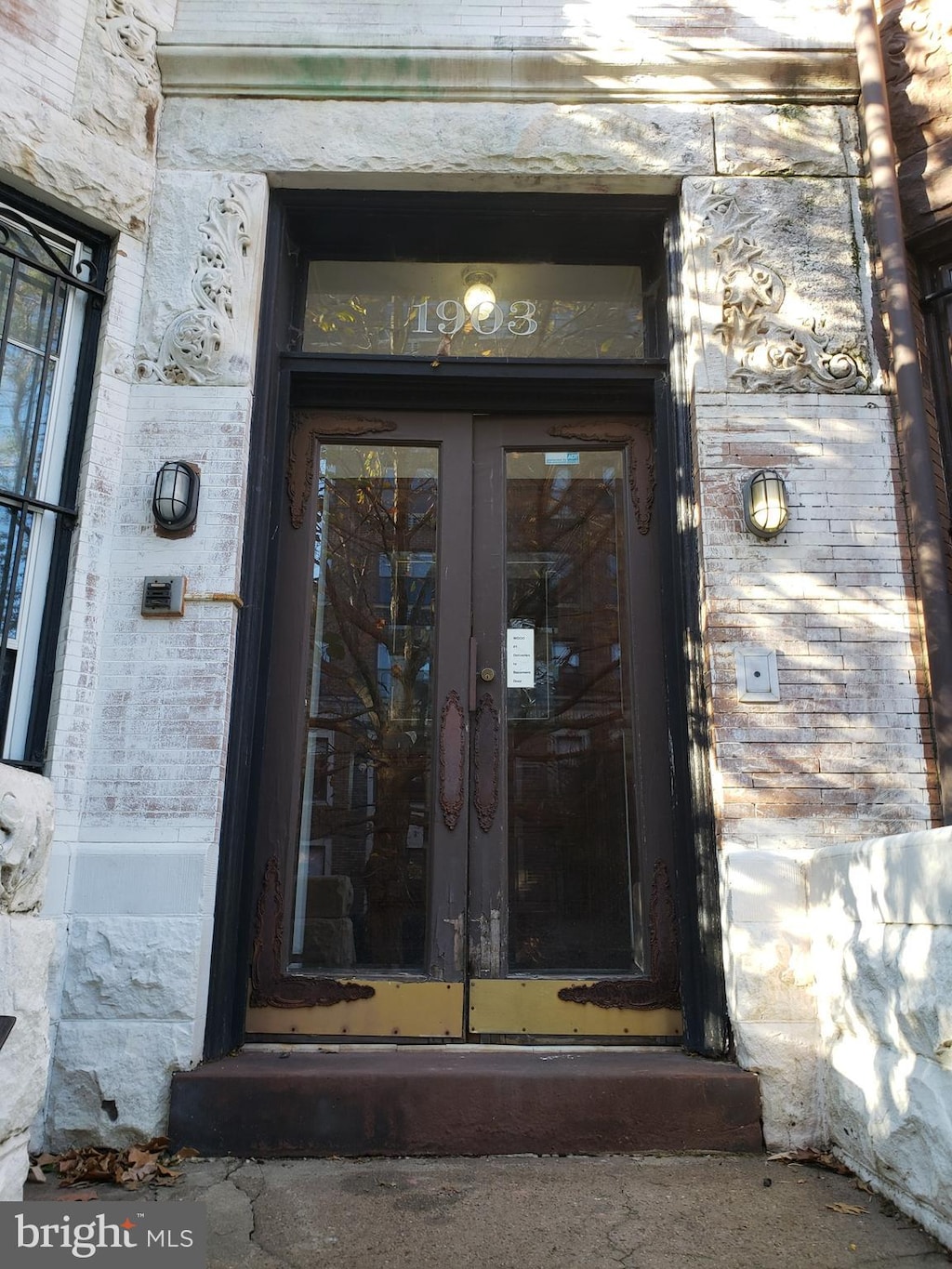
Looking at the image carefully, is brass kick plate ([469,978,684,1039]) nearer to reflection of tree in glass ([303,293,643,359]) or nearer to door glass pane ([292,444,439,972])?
door glass pane ([292,444,439,972])

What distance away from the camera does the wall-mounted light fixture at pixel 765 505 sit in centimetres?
375

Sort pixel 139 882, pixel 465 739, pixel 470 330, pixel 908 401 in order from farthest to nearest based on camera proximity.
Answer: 1. pixel 470 330
2. pixel 465 739
3. pixel 908 401
4. pixel 139 882

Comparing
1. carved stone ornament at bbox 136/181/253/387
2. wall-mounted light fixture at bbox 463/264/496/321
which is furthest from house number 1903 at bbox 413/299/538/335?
carved stone ornament at bbox 136/181/253/387

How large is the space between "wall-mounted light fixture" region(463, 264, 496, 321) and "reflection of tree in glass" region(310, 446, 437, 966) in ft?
2.83

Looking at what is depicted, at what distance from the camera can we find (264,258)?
4.21 meters

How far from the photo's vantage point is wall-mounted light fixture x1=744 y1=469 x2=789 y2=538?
3.75 m

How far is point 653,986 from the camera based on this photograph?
375cm

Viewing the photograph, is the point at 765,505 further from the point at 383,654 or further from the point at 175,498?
the point at 175,498

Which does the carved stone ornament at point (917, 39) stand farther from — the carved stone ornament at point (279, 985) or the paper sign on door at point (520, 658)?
the carved stone ornament at point (279, 985)

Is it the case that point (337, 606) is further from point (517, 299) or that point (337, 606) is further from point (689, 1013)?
point (689, 1013)

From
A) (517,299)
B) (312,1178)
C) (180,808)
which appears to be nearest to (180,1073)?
(312,1178)

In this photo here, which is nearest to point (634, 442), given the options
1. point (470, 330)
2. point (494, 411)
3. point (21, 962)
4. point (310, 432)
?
point (494, 411)

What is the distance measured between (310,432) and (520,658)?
1.48m

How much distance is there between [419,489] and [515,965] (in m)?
2.19
